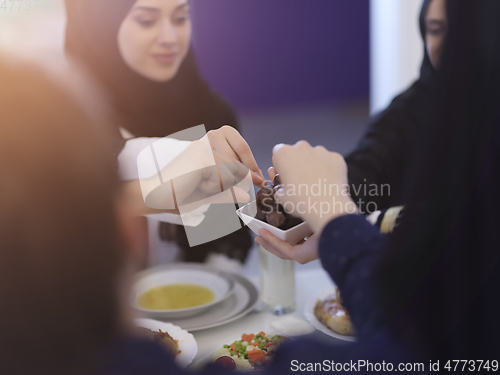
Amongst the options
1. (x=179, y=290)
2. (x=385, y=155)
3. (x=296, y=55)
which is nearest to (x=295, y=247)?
(x=179, y=290)

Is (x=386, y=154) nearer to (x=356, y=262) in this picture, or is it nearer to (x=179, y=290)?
(x=179, y=290)

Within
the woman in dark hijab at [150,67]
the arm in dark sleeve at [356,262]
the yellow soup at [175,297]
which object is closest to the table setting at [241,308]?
the yellow soup at [175,297]

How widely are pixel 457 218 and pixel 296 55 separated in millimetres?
1579

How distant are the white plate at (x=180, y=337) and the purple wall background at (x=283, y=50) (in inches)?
28.2

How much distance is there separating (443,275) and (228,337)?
0.40 meters

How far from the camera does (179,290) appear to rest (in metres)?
0.81

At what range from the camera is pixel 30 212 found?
0.49m

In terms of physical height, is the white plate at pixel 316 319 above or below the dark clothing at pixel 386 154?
below

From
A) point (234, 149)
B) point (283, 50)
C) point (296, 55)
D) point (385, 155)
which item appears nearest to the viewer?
point (234, 149)

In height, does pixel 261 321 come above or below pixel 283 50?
below

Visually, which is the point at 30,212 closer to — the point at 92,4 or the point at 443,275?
the point at 443,275

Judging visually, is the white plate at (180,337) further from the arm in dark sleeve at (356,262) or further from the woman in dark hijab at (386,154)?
the woman in dark hijab at (386,154)

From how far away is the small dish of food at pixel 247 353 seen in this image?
58 centimetres

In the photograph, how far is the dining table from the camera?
0.65m
